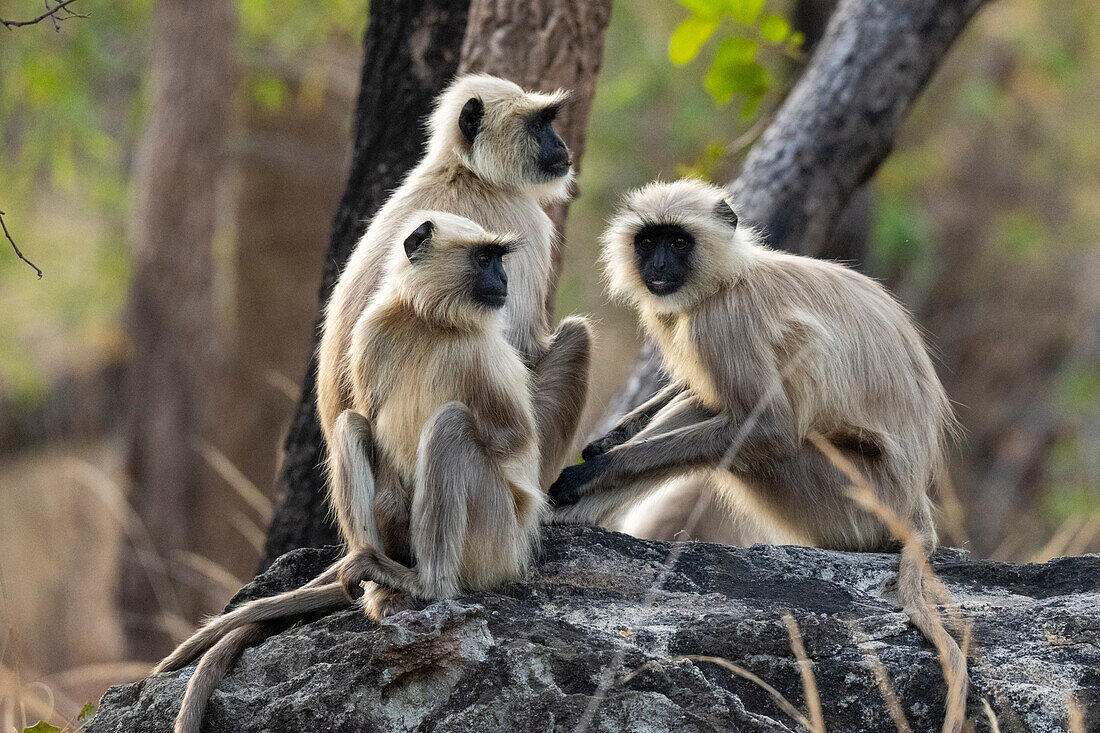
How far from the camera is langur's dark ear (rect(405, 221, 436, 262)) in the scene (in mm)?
3311

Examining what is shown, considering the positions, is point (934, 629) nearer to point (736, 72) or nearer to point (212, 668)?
point (212, 668)

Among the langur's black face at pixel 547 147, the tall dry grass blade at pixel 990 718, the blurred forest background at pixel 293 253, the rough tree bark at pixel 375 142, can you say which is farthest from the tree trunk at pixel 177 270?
the tall dry grass blade at pixel 990 718

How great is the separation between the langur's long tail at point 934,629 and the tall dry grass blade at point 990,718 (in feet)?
0.17

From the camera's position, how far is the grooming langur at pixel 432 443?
3166 mm

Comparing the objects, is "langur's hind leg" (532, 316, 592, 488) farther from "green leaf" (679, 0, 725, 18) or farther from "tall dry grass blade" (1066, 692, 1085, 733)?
"green leaf" (679, 0, 725, 18)

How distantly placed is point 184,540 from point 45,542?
138 inches

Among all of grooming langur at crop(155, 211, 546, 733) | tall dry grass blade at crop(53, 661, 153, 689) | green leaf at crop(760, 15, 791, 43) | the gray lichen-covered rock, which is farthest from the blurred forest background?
the gray lichen-covered rock

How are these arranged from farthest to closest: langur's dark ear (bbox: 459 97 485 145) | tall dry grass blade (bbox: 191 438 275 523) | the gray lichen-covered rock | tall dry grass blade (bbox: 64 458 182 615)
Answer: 1. tall dry grass blade (bbox: 64 458 182 615)
2. tall dry grass blade (bbox: 191 438 275 523)
3. langur's dark ear (bbox: 459 97 485 145)
4. the gray lichen-covered rock

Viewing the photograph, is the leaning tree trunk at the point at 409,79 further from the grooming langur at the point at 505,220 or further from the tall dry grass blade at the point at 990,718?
the tall dry grass blade at the point at 990,718

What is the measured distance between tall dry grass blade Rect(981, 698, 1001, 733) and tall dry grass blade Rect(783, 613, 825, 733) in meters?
0.38

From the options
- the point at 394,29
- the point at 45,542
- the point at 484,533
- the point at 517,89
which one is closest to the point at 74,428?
the point at 45,542

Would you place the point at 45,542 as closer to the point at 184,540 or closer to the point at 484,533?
the point at 184,540

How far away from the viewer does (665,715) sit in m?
2.86

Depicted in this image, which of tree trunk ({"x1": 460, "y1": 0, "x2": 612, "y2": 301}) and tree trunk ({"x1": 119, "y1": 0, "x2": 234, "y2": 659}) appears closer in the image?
tree trunk ({"x1": 460, "y1": 0, "x2": 612, "y2": 301})
